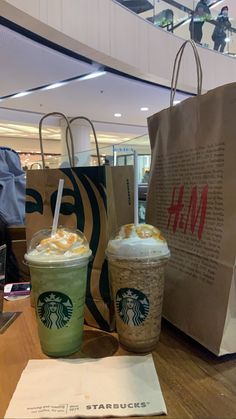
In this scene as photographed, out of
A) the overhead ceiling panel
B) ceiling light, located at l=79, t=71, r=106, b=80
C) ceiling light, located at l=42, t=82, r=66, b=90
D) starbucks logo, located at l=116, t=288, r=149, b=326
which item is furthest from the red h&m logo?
ceiling light, located at l=42, t=82, r=66, b=90

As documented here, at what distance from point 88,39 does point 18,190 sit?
2.61 m

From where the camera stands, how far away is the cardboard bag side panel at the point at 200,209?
53 centimetres

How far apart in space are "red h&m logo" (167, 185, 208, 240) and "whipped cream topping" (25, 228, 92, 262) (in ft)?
0.67

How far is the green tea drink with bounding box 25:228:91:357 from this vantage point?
51 cm

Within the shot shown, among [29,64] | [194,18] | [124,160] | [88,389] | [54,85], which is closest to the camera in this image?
[88,389]

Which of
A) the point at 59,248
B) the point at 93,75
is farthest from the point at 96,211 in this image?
the point at 93,75

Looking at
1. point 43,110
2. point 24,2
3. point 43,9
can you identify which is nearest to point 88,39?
point 43,9

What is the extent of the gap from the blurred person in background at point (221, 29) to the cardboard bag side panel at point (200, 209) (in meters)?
5.69

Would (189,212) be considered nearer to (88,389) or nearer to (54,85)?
(88,389)

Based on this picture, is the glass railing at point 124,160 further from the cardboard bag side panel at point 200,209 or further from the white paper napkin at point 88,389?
the white paper napkin at point 88,389

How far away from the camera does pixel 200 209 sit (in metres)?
0.59

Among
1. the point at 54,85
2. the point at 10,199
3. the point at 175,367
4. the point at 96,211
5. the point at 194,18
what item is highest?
the point at 194,18

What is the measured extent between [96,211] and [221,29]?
20.0 ft

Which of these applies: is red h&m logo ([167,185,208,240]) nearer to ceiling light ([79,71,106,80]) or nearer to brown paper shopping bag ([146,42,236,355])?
brown paper shopping bag ([146,42,236,355])
